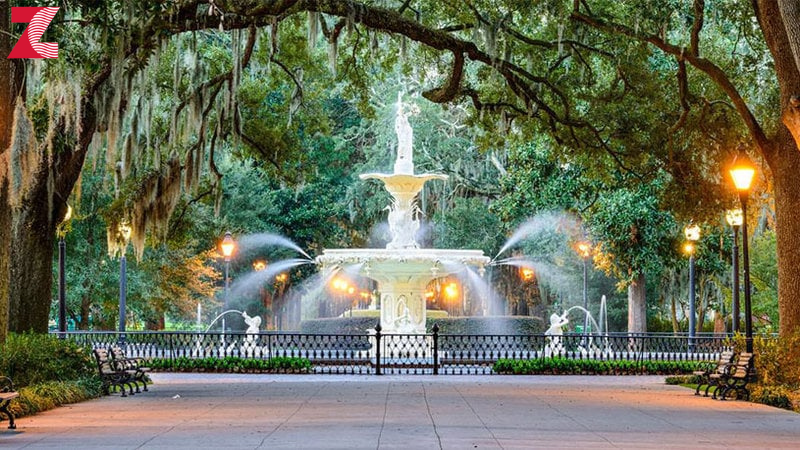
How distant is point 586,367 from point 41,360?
15293 millimetres

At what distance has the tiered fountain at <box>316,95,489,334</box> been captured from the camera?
113ft

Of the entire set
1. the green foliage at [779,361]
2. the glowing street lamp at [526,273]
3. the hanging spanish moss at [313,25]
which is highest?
the hanging spanish moss at [313,25]

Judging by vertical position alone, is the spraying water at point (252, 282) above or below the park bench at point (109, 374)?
above

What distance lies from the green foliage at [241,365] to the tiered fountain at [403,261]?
4.70m

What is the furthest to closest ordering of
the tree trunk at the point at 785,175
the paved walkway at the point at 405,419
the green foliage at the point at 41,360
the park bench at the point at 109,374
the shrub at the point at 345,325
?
the shrub at the point at 345,325, the park bench at the point at 109,374, the tree trunk at the point at 785,175, the green foliage at the point at 41,360, the paved walkway at the point at 405,419

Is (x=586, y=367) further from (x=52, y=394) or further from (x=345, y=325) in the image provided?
(x=52, y=394)

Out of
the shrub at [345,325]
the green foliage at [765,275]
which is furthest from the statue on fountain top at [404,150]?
the green foliage at [765,275]

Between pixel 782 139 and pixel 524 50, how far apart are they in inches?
281

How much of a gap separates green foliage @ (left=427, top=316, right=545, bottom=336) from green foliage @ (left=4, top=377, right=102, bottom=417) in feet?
72.6

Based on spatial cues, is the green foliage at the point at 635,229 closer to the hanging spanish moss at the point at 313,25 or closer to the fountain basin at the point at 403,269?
the fountain basin at the point at 403,269

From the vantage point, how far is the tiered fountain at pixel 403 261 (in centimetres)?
3441

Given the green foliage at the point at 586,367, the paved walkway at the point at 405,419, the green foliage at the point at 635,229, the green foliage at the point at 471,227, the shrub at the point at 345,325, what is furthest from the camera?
the green foliage at the point at 471,227

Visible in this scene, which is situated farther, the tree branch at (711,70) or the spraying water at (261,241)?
the spraying water at (261,241)

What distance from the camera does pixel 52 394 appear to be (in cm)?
1842
